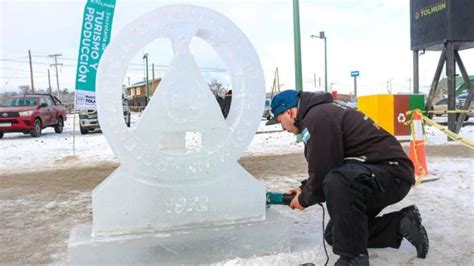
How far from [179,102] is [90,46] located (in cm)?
737

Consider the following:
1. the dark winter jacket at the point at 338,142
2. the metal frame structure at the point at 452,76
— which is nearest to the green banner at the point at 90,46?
the dark winter jacket at the point at 338,142

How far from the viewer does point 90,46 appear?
10.3 metres

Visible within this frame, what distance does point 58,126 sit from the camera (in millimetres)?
19500

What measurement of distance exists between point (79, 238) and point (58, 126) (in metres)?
17.2

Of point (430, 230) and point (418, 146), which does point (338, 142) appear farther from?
point (418, 146)

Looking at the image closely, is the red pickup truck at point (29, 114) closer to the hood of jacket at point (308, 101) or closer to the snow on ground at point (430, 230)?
the snow on ground at point (430, 230)

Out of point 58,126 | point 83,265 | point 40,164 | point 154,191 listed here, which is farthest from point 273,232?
point 58,126

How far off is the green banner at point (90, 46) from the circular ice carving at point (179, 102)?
6.96 metres

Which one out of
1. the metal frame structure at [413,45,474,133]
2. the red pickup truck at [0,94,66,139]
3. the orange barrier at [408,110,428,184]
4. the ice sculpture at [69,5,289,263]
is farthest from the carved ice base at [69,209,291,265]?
the red pickup truck at [0,94,66,139]

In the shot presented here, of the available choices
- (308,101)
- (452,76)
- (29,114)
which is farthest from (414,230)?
(29,114)

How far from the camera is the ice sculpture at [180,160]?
3516 millimetres

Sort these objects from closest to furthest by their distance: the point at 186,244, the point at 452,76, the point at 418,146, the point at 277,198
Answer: the point at 186,244 < the point at 277,198 < the point at 418,146 < the point at 452,76

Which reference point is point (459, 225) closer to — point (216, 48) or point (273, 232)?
point (273, 232)

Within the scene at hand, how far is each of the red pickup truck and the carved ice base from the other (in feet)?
47.8
